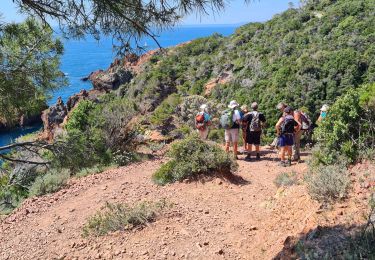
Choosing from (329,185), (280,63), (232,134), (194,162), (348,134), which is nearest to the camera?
(329,185)

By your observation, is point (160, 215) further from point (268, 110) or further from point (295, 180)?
point (268, 110)

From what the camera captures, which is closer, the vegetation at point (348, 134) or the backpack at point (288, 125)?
the vegetation at point (348, 134)

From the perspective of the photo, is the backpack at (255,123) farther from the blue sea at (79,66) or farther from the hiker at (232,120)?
the blue sea at (79,66)

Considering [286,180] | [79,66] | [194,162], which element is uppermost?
[79,66]

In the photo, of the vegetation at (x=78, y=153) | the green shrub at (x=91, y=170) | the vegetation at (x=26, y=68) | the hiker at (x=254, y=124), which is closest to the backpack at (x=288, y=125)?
the hiker at (x=254, y=124)

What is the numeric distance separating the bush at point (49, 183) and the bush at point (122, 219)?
294 cm

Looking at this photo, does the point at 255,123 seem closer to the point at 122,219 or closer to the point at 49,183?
the point at 122,219

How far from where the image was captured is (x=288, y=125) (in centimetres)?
840

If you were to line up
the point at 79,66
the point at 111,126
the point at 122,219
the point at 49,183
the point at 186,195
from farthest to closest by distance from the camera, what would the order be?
the point at 79,66 → the point at 111,126 → the point at 49,183 → the point at 186,195 → the point at 122,219

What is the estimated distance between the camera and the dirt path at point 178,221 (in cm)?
514

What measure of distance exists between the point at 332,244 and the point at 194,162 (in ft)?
12.0

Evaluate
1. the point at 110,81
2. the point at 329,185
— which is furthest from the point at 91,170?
the point at 110,81

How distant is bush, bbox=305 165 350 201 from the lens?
5191 millimetres

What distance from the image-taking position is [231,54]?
33844mm
